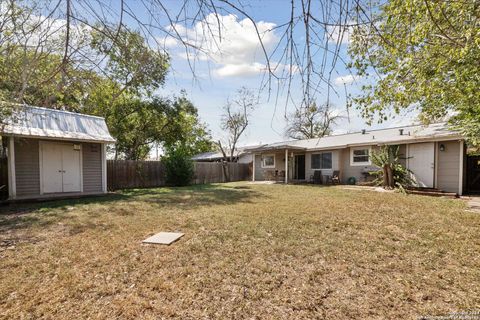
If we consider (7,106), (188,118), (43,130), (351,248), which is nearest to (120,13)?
(351,248)

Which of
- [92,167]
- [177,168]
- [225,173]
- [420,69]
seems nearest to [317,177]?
[225,173]

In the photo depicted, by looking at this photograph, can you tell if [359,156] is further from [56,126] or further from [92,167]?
[56,126]

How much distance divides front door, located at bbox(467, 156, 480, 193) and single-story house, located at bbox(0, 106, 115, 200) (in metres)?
15.4

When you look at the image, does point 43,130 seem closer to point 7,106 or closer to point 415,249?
point 7,106

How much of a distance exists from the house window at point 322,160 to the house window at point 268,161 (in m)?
3.36

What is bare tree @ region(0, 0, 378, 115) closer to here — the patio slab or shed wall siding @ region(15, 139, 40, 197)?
the patio slab

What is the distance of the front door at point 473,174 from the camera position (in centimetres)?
1066

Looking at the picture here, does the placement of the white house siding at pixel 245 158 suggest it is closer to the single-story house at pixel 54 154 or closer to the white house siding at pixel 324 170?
the white house siding at pixel 324 170

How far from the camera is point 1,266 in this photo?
328 cm

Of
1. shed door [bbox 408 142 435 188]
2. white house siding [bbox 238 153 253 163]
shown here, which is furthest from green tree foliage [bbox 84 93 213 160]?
shed door [bbox 408 142 435 188]

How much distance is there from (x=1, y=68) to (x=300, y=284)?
5.66m

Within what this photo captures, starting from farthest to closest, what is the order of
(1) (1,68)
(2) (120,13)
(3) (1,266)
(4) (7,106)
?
(4) (7,106) < (1) (1,68) < (3) (1,266) < (2) (120,13)

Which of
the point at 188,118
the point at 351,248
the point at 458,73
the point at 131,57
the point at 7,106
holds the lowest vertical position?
the point at 351,248

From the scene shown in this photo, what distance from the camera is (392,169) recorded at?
11562 mm
